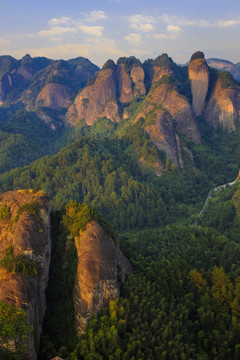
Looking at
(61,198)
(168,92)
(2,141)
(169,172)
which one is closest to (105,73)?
(168,92)

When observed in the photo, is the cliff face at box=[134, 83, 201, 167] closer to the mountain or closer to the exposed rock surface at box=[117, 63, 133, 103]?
the mountain

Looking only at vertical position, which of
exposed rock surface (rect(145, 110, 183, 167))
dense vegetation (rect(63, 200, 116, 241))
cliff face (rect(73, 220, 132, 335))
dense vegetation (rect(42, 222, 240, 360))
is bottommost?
dense vegetation (rect(42, 222, 240, 360))

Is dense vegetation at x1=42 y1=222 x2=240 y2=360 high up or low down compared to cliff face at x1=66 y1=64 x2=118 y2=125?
down

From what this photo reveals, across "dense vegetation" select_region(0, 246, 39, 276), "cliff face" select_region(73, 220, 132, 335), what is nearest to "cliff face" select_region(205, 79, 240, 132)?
"cliff face" select_region(73, 220, 132, 335)

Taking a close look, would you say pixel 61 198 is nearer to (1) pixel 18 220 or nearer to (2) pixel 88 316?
(1) pixel 18 220

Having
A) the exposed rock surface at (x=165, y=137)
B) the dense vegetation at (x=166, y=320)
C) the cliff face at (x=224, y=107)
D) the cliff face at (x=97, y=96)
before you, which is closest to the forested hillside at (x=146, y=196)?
the dense vegetation at (x=166, y=320)
